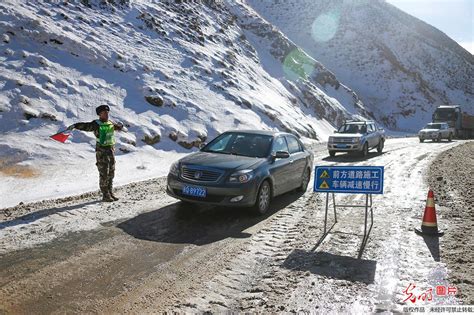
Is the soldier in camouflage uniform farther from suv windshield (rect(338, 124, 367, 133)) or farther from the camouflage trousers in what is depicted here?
suv windshield (rect(338, 124, 367, 133))

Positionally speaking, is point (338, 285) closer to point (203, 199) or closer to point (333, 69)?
point (203, 199)

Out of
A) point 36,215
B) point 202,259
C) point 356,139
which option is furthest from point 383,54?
point 202,259

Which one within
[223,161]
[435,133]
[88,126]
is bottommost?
[223,161]

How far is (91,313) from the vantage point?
140 inches

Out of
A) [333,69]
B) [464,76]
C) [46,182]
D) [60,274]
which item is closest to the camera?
[60,274]

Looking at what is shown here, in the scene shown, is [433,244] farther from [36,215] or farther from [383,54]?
[383,54]

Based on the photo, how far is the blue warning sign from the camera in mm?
6121

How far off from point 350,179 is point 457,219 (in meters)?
2.50

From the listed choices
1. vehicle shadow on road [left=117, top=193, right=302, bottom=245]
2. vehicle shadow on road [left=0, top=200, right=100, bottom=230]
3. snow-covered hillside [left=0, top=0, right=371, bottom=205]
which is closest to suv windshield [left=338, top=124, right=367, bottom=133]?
snow-covered hillside [left=0, top=0, right=371, bottom=205]

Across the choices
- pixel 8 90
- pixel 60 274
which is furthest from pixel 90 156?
pixel 60 274

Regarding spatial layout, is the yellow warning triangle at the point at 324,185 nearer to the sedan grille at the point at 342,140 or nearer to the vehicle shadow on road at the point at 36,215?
the vehicle shadow on road at the point at 36,215

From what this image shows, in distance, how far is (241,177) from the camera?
22.2 feet

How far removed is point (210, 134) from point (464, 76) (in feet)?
212

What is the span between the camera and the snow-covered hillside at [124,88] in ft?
37.0
